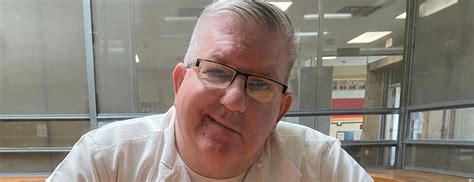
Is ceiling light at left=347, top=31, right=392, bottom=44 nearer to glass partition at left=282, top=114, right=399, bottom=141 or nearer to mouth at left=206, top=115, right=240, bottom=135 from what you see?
glass partition at left=282, top=114, right=399, bottom=141

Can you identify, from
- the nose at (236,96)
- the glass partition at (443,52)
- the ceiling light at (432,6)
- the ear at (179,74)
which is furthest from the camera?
the ceiling light at (432,6)

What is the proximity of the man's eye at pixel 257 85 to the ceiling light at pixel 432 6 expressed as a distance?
4.89 meters

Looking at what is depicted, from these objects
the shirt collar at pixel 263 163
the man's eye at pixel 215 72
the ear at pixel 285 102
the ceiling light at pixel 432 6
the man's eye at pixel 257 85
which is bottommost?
the shirt collar at pixel 263 163

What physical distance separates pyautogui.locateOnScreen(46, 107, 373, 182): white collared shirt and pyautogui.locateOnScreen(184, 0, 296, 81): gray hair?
286 mm

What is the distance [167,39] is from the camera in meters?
4.68

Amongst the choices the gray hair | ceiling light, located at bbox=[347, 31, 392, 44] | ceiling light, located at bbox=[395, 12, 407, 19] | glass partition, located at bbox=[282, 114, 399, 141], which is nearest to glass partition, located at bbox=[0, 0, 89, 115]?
glass partition, located at bbox=[282, 114, 399, 141]

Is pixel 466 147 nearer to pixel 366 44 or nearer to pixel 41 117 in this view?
pixel 366 44

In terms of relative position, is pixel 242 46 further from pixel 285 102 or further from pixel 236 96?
pixel 285 102

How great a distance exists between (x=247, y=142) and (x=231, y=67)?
17cm

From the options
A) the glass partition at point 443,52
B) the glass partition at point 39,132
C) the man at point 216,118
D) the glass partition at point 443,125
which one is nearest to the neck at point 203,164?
the man at point 216,118

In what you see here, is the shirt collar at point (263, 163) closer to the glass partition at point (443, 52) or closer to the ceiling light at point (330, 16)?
the glass partition at point (443, 52)

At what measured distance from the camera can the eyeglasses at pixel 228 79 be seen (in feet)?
2.30

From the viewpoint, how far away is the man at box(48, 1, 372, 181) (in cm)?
70

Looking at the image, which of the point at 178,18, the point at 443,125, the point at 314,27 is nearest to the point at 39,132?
the point at 178,18
